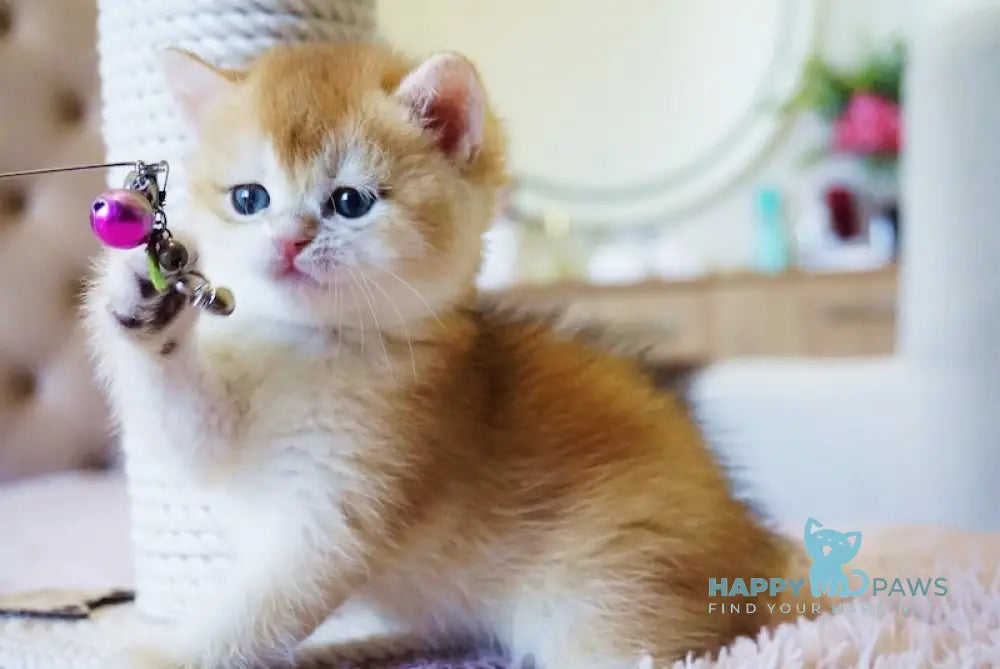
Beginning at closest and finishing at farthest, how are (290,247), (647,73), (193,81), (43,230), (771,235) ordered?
(290,247) → (193,81) → (43,230) → (771,235) → (647,73)

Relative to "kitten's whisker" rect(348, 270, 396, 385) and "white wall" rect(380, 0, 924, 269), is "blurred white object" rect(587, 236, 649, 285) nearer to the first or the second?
"white wall" rect(380, 0, 924, 269)

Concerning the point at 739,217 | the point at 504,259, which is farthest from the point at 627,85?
the point at 504,259

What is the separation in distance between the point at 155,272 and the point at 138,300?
32mm

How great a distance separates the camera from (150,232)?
50cm

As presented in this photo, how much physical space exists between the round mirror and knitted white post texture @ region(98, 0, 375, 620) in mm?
1563

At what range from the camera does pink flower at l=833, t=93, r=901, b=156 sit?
2.17 meters

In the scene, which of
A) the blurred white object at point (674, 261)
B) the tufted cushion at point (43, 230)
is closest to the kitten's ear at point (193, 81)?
the tufted cushion at point (43, 230)

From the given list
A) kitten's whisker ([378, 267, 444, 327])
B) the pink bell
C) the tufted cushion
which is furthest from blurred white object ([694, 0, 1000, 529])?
the tufted cushion

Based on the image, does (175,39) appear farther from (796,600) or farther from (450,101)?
(796,600)

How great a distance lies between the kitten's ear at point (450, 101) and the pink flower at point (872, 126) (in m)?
1.73

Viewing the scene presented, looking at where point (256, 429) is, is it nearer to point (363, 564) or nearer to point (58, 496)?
point (363, 564)

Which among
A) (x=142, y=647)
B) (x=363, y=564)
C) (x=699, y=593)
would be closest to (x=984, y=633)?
(x=699, y=593)

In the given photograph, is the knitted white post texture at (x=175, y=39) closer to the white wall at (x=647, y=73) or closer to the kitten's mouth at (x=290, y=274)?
the kitten's mouth at (x=290, y=274)

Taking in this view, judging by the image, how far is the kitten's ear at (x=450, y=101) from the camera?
65 centimetres
